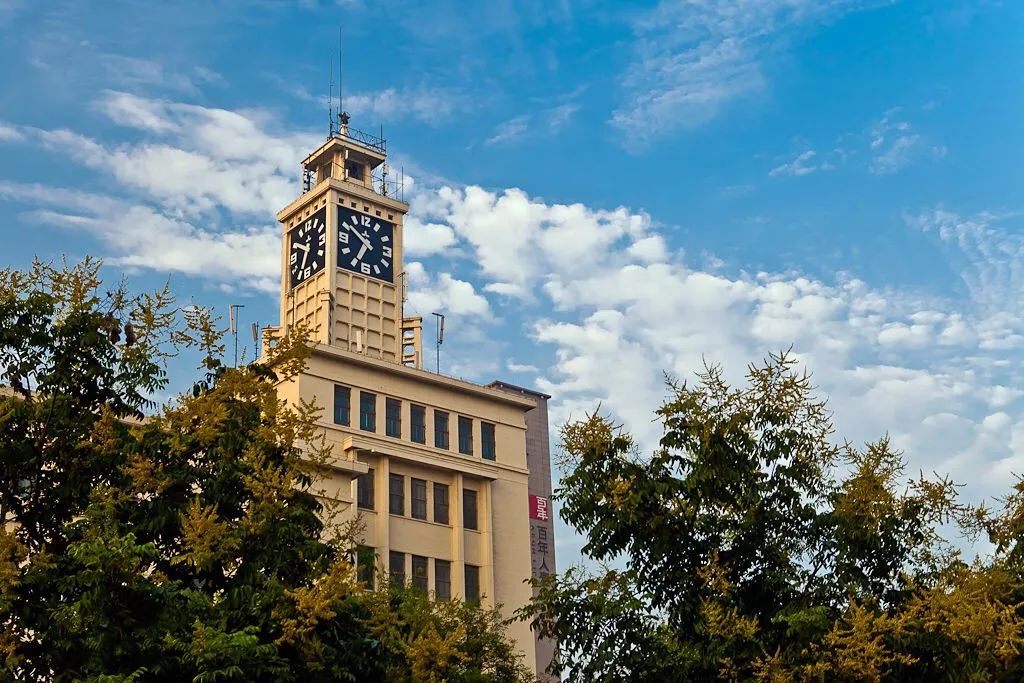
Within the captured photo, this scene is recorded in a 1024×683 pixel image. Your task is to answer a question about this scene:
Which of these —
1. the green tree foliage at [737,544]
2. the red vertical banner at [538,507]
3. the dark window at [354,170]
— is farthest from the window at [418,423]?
the green tree foliage at [737,544]

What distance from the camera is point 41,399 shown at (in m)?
16.0

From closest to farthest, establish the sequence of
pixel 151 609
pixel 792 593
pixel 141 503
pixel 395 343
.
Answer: pixel 151 609, pixel 141 503, pixel 792 593, pixel 395 343

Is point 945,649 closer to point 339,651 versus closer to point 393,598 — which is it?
point 339,651

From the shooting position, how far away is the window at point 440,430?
1917 inches

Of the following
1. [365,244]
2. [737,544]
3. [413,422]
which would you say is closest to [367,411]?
[413,422]

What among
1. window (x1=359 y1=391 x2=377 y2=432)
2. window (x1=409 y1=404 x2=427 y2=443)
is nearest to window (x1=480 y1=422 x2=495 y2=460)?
window (x1=409 y1=404 x2=427 y2=443)

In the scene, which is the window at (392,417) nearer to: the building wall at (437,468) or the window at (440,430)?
the building wall at (437,468)

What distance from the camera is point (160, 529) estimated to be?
588 inches

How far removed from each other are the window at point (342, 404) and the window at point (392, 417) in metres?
1.57

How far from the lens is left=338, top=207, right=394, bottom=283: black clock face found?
5388 cm

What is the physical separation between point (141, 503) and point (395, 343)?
126 feet

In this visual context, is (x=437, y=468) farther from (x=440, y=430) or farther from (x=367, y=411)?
(x=367, y=411)

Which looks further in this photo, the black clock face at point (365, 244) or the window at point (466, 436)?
the black clock face at point (365, 244)

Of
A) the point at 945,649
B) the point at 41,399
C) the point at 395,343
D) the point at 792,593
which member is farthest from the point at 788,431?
the point at 395,343
